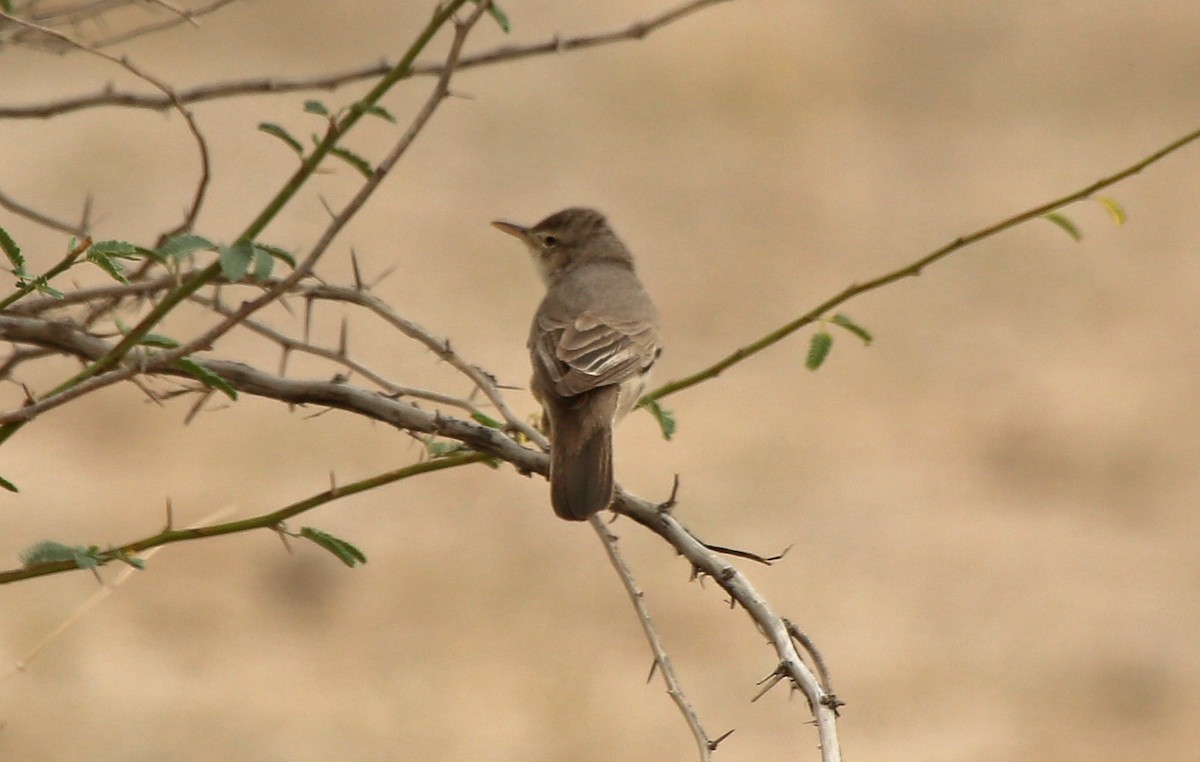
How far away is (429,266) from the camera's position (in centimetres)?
1268

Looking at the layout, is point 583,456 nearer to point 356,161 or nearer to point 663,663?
point 663,663

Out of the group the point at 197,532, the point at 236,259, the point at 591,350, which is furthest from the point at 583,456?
the point at 236,259

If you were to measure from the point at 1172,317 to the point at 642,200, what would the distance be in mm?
5107

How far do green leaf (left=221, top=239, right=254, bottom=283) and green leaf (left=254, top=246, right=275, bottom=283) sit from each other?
0.03m

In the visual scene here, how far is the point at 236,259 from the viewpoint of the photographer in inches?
92.8

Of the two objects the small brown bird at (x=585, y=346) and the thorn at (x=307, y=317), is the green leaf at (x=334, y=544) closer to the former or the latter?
the thorn at (x=307, y=317)

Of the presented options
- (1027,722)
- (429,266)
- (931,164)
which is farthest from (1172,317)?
(429,266)

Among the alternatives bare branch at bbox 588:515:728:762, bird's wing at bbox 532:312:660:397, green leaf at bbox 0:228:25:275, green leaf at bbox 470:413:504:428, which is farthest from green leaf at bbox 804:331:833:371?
bird's wing at bbox 532:312:660:397

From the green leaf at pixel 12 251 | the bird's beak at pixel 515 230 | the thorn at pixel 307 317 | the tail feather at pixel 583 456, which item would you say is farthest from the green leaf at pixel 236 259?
the bird's beak at pixel 515 230

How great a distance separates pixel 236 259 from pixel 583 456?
77.0 inches

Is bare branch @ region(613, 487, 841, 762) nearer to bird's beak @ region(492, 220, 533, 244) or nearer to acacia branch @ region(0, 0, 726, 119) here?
acacia branch @ region(0, 0, 726, 119)

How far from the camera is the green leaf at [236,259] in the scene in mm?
2322

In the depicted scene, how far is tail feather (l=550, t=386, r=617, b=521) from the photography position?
397 centimetres

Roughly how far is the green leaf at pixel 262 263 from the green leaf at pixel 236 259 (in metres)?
0.03
